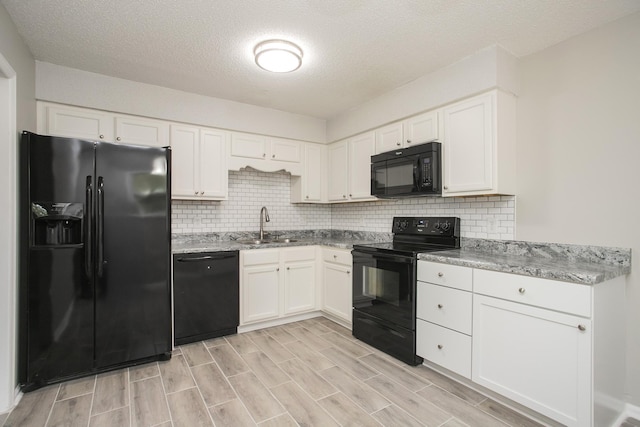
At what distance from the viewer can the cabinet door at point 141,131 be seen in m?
3.03

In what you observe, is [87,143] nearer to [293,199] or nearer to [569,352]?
[293,199]

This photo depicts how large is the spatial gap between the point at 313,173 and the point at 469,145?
2.08m

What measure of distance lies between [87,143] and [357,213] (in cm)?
290

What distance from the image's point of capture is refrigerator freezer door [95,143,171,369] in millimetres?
2449

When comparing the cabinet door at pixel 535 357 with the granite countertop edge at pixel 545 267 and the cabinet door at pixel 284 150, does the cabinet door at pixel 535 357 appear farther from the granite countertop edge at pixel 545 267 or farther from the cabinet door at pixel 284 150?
the cabinet door at pixel 284 150

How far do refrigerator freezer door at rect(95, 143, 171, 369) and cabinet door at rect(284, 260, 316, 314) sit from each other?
1.25 meters

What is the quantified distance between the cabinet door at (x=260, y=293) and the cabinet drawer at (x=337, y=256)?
570 mm

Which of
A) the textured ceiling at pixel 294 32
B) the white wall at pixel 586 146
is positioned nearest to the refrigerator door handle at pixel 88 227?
the textured ceiling at pixel 294 32

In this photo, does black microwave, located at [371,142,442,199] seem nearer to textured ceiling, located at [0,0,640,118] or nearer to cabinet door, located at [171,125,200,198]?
textured ceiling, located at [0,0,640,118]

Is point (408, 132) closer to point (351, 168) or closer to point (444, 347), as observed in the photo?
point (351, 168)

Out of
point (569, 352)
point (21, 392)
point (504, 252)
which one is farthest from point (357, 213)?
point (21, 392)

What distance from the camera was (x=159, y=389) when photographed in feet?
7.39

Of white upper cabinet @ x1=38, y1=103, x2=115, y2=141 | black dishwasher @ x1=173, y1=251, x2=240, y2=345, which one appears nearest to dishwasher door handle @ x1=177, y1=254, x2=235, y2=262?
black dishwasher @ x1=173, y1=251, x2=240, y2=345

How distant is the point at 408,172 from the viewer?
300 cm
